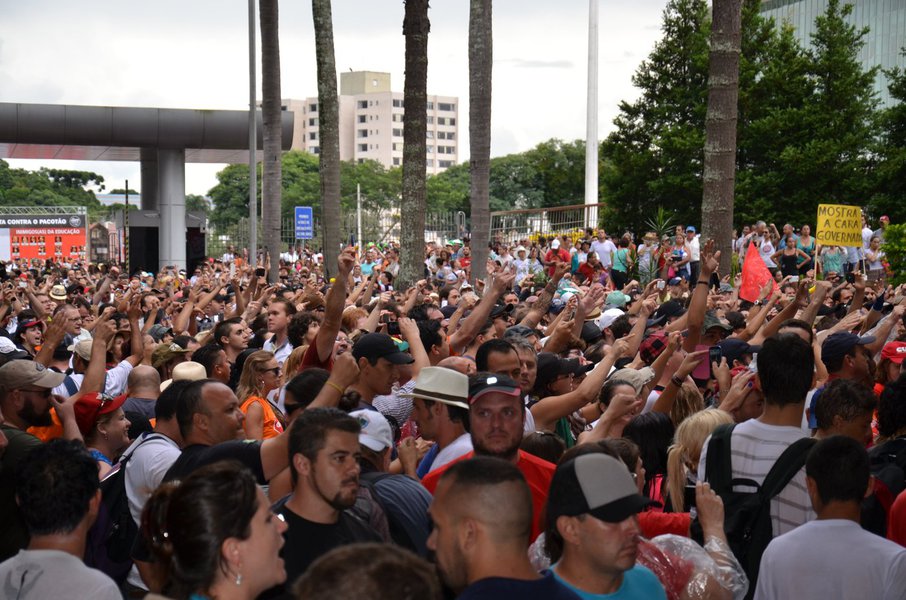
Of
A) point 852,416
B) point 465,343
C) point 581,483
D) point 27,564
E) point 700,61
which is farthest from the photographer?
point 700,61

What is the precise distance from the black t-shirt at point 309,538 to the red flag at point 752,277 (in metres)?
11.4

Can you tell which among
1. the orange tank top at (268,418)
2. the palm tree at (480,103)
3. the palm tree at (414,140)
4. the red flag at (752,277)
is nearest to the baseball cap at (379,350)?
the orange tank top at (268,418)

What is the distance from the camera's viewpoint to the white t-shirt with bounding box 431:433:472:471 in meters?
5.97

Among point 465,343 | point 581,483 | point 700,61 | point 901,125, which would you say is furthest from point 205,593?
point 700,61

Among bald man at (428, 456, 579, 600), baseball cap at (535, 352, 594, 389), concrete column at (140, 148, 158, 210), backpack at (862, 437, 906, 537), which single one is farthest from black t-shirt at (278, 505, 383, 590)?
concrete column at (140, 148, 158, 210)

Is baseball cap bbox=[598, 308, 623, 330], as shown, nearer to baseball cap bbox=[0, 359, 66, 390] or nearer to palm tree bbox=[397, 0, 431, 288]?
palm tree bbox=[397, 0, 431, 288]

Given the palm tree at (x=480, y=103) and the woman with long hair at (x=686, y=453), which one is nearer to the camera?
the woman with long hair at (x=686, y=453)

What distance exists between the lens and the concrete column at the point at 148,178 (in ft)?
144

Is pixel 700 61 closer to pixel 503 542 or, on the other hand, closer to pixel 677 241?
pixel 677 241

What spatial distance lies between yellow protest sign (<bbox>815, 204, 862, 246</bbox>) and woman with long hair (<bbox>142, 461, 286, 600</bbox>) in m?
15.5

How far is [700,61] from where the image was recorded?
43.5 meters

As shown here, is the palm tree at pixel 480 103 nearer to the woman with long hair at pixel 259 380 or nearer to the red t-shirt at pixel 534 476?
the woman with long hair at pixel 259 380

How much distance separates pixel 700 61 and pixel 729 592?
4097 centimetres

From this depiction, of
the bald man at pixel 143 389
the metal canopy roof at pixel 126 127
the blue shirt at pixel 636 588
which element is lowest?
the blue shirt at pixel 636 588
